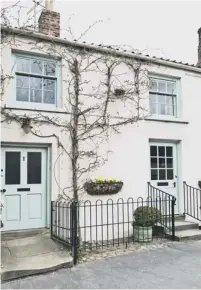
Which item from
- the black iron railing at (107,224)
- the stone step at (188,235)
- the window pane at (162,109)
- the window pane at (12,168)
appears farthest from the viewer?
the window pane at (162,109)

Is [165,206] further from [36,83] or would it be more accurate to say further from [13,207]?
[36,83]

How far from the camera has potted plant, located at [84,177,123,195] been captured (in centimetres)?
729

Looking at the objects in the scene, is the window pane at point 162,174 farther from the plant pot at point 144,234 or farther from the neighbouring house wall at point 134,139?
the plant pot at point 144,234

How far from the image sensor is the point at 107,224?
6781 millimetres

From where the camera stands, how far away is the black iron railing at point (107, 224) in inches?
254

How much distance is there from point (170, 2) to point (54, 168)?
6006 millimetres

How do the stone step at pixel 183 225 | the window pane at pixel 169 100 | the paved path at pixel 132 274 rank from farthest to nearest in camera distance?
1. the window pane at pixel 169 100
2. the stone step at pixel 183 225
3. the paved path at pixel 132 274

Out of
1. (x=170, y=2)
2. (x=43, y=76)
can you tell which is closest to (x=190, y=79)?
(x=170, y=2)

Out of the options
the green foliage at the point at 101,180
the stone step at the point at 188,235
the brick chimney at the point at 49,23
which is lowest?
the stone step at the point at 188,235

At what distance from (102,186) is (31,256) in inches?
102

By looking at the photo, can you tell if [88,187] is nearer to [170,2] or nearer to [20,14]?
[20,14]

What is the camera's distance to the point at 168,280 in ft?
15.4

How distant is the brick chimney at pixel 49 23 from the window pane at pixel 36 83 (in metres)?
1.34

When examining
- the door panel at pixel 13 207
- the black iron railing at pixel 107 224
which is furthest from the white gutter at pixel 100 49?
the black iron railing at pixel 107 224
